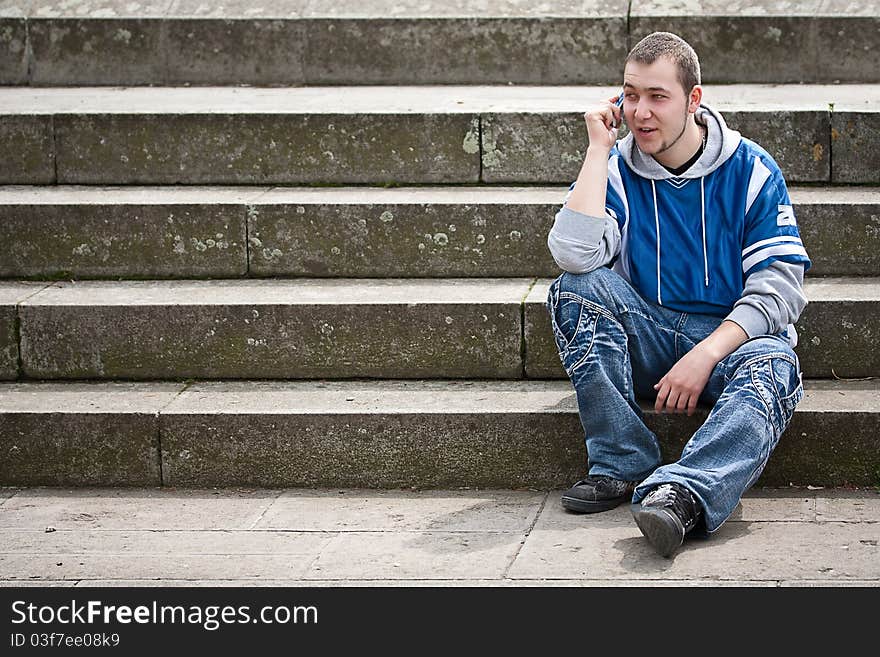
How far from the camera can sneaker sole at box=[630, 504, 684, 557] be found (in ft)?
11.8

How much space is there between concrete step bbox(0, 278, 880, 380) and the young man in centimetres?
56

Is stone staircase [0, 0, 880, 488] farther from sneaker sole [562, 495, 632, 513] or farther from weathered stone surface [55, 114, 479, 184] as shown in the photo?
sneaker sole [562, 495, 632, 513]

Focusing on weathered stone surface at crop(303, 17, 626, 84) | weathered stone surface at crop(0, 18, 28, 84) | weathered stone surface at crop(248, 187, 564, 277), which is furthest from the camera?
weathered stone surface at crop(0, 18, 28, 84)

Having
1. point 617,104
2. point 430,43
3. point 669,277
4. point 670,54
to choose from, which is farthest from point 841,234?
point 430,43

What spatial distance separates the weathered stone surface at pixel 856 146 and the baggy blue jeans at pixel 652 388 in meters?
1.48

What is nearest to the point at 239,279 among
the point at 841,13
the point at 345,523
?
the point at 345,523

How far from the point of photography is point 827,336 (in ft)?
15.0

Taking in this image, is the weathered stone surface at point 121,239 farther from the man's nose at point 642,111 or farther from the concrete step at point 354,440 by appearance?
the man's nose at point 642,111

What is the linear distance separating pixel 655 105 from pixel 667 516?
127 centimetres

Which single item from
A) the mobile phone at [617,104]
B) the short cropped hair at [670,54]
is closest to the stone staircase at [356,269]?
the mobile phone at [617,104]

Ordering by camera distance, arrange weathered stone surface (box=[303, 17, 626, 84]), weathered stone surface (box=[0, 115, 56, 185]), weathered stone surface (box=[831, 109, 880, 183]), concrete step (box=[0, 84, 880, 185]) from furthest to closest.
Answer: weathered stone surface (box=[303, 17, 626, 84]) < weathered stone surface (box=[0, 115, 56, 185]) < concrete step (box=[0, 84, 880, 185]) < weathered stone surface (box=[831, 109, 880, 183])

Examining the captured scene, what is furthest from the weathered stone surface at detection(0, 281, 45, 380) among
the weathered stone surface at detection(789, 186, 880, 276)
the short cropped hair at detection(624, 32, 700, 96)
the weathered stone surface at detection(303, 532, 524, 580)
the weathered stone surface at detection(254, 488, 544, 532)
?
the weathered stone surface at detection(789, 186, 880, 276)

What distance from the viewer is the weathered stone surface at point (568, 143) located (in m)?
5.25
